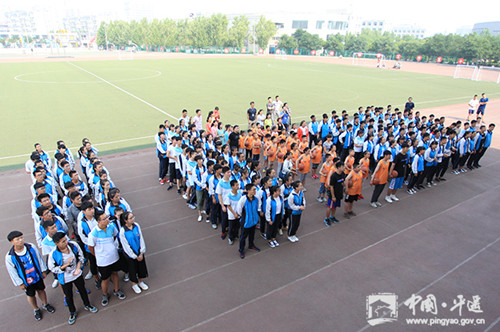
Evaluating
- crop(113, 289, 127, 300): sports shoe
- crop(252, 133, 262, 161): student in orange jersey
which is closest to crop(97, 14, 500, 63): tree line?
crop(252, 133, 262, 161): student in orange jersey

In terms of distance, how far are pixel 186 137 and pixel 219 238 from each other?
384 cm

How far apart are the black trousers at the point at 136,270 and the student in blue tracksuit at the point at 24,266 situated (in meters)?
1.22

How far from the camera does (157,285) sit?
17.5 feet

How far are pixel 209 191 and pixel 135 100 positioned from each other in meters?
16.8

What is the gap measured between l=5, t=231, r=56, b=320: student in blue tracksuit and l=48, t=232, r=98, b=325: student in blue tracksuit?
1.20ft

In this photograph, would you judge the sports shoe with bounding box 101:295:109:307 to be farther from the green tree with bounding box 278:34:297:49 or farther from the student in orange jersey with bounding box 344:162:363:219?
the green tree with bounding box 278:34:297:49

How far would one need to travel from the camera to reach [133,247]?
483 cm

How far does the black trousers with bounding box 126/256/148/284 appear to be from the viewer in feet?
16.3

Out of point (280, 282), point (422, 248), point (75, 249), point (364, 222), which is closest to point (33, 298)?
point (75, 249)

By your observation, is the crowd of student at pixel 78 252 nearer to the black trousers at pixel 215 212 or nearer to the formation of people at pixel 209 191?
the formation of people at pixel 209 191

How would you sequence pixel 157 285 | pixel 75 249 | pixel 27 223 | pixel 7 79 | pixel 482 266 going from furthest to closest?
pixel 7 79, pixel 27 223, pixel 482 266, pixel 157 285, pixel 75 249

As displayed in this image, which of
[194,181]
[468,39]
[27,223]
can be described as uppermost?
[468,39]

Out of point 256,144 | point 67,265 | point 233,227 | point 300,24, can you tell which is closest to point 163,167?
point 256,144

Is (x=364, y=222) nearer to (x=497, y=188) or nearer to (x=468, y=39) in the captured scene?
(x=497, y=188)
